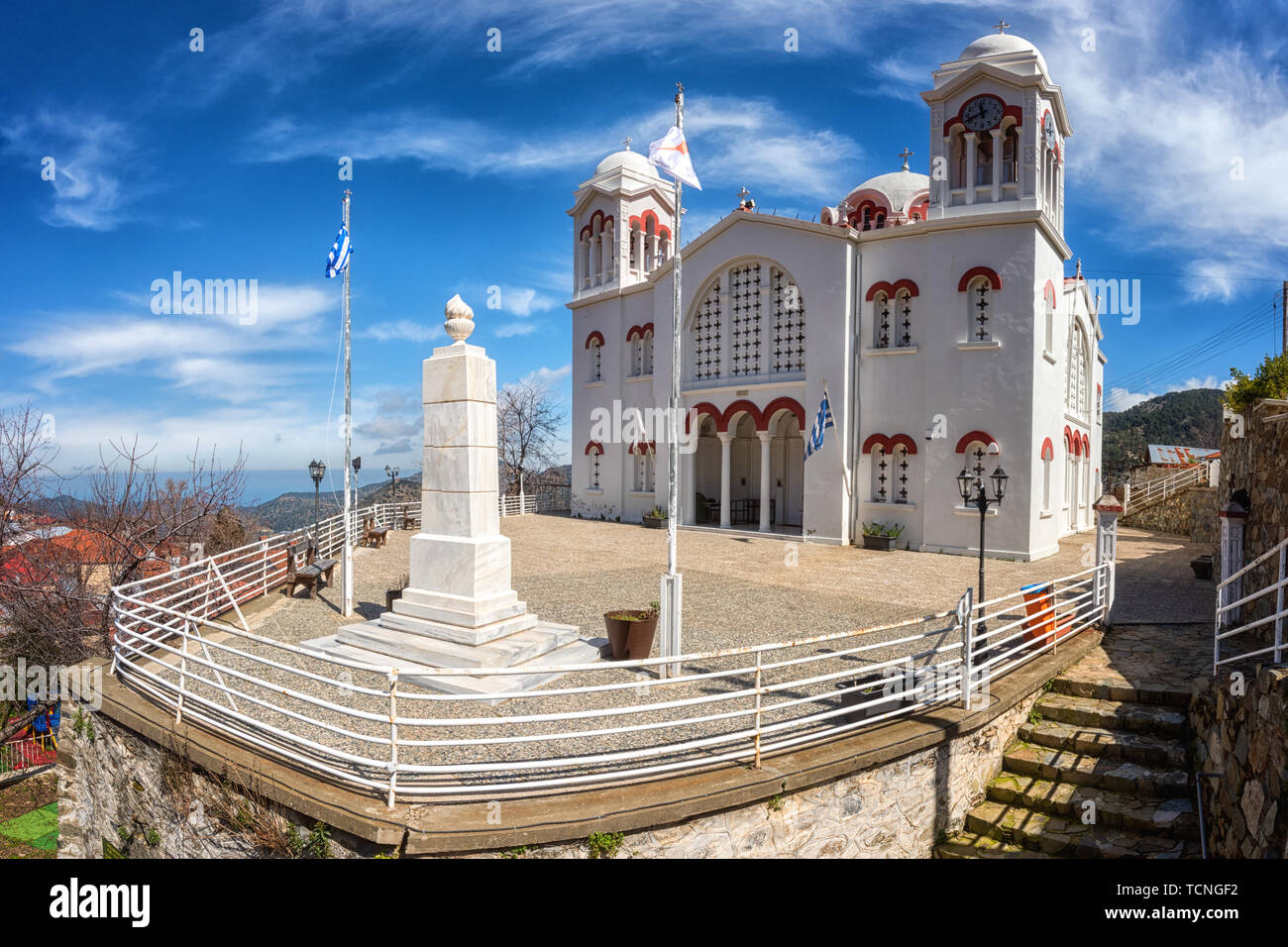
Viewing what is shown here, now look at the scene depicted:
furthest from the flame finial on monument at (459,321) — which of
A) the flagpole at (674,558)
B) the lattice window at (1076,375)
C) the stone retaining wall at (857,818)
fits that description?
the lattice window at (1076,375)

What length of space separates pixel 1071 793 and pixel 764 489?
1559 cm

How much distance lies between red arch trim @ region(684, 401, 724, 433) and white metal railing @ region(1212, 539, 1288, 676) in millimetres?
14576

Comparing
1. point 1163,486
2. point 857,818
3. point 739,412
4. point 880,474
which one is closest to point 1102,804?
point 857,818

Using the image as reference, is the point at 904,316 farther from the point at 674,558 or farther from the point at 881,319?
the point at 674,558

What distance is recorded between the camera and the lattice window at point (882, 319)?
20.1 m

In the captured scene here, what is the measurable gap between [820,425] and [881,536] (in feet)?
12.0

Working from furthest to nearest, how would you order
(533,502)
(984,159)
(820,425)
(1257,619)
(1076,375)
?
(533,502) → (1076,375) → (984,159) → (820,425) → (1257,619)

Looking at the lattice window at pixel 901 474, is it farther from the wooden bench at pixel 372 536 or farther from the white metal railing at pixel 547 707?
the wooden bench at pixel 372 536

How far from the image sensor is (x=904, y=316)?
19.9 meters

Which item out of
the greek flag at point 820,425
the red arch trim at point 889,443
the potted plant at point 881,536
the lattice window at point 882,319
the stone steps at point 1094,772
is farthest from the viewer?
the lattice window at point 882,319

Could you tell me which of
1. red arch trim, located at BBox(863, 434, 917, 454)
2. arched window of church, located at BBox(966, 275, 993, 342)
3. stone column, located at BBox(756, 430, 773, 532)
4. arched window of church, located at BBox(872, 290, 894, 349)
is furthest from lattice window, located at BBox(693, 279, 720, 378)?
arched window of church, located at BBox(966, 275, 993, 342)

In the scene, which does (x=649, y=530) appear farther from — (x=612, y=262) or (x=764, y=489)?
(x=612, y=262)

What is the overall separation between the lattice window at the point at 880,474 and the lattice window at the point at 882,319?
10.2 feet
